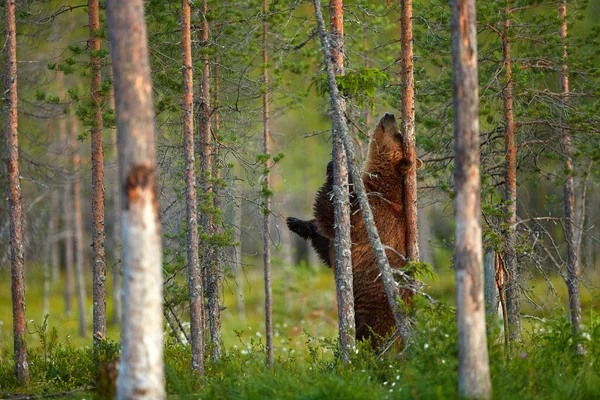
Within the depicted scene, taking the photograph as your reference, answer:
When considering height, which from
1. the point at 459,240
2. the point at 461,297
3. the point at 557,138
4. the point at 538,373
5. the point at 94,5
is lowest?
the point at 538,373

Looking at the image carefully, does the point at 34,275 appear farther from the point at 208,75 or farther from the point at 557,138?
the point at 557,138

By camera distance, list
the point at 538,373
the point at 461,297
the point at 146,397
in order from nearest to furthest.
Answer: the point at 146,397 < the point at 461,297 < the point at 538,373

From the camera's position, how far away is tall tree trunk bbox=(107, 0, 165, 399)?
6660 mm

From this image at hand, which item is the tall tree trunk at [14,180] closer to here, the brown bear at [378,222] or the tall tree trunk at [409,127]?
the brown bear at [378,222]

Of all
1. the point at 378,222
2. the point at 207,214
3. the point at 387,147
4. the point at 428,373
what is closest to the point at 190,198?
the point at 207,214

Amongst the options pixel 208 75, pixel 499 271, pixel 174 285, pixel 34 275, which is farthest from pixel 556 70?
pixel 34 275

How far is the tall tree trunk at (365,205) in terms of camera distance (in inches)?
380

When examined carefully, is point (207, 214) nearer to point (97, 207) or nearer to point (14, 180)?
point (97, 207)

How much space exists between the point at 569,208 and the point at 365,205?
6198 millimetres

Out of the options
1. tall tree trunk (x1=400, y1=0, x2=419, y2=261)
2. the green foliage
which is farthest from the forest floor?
the green foliage

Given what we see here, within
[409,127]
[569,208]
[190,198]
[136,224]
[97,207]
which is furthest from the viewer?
[569,208]

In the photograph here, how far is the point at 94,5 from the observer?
40.6ft

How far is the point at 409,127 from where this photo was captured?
11.2 metres

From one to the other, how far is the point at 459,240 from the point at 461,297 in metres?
0.56
